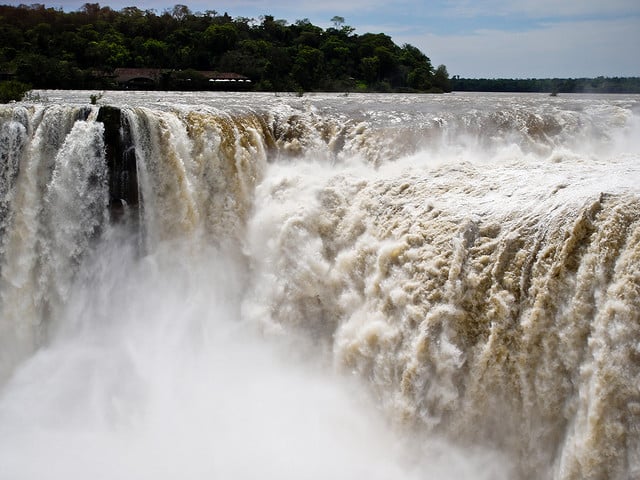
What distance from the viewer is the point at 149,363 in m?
7.99

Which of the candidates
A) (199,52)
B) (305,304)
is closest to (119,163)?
(305,304)

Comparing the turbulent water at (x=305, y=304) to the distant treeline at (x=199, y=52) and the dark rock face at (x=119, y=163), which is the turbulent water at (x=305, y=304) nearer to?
the dark rock face at (x=119, y=163)

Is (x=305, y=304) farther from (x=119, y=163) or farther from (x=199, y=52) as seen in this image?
(x=199, y=52)

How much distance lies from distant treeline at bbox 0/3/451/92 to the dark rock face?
43.7 feet

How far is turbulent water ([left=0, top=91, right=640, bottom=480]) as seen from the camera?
223 inches

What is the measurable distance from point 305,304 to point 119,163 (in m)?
3.19

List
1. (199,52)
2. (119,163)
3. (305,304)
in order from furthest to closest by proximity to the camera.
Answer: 1. (199,52)
2. (119,163)
3. (305,304)

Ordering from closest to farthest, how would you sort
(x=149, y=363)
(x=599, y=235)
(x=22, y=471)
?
(x=599, y=235)
(x=22, y=471)
(x=149, y=363)

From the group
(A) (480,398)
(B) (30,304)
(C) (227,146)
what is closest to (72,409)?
(B) (30,304)

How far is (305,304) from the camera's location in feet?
26.8

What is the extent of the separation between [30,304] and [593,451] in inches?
270

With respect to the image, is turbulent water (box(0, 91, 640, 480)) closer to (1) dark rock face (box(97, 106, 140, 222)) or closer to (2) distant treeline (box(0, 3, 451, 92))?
(1) dark rock face (box(97, 106, 140, 222))

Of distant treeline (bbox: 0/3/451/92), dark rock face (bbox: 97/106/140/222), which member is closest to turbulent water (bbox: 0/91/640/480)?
dark rock face (bbox: 97/106/140/222)

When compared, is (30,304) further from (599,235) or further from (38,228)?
(599,235)
